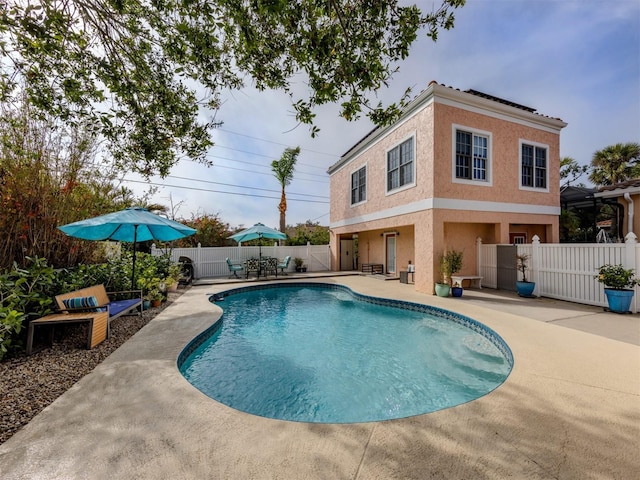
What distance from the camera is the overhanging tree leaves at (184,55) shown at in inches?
149

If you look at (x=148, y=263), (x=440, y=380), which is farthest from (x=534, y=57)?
(x=148, y=263)

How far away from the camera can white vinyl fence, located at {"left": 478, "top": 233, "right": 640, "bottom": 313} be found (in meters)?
6.70

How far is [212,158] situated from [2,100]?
3.48m

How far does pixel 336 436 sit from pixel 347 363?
2.67 meters

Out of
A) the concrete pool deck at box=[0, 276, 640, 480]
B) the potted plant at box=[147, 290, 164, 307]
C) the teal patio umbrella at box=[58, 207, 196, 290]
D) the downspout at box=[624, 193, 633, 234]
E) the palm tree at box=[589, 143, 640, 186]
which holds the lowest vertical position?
the concrete pool deck at box=[0, 276, 640, 480]

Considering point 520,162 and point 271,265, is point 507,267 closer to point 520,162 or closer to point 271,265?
point 520,162

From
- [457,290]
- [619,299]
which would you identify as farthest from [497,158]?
[619,299]

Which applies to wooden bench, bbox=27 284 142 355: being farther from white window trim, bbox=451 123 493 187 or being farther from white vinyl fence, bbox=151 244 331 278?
white window trim, bbox=451 123 493 187

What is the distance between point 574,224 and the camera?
1520 centimetres

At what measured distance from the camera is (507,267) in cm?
997

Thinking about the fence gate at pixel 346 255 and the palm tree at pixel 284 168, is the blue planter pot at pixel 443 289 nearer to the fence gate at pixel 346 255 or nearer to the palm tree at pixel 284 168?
the fence gate at pixel 346 255

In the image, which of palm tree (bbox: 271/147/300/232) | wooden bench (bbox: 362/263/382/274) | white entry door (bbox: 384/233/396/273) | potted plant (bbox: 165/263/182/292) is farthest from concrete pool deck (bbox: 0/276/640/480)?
palm tree (bbox: 271/147/300/232)

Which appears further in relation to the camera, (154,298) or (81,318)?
(154,298)

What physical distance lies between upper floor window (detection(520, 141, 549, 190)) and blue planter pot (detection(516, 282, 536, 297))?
443 centimetres
